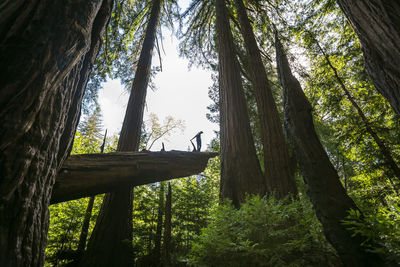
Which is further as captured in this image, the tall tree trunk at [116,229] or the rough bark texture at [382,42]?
the tall tree trunk at [116,229]

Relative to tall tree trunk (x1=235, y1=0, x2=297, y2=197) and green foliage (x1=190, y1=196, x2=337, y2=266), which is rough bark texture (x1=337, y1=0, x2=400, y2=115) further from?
tall tree trunk (x1=235, y1=0, x2=297, y2=197)

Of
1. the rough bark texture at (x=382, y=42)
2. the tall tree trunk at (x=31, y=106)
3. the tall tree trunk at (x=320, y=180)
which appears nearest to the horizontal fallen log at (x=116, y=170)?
the tall tree trunk at (x=31, y=106)

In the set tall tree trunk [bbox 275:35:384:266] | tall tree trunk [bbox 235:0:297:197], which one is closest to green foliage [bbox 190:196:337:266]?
tall tree trunk [bbox 275:35:384:266]

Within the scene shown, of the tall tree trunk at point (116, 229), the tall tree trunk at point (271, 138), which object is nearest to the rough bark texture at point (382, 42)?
the tall tree trunk at point (271, 138)

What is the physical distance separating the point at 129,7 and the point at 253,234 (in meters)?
9.16

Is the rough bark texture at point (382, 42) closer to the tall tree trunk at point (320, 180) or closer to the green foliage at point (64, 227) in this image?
the tall tree trunk at point (320, 180)

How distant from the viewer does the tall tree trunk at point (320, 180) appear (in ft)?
4.49

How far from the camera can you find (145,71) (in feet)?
20.0

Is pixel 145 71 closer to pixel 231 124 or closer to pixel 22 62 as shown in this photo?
pixel 231 124

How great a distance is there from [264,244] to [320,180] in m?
0.80

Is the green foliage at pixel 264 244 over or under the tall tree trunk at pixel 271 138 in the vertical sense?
under

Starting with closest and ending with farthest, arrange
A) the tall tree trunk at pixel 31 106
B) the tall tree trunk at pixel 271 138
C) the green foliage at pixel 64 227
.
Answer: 1. the tall tree trunk at pixel 31 106
2. the tall tree trunk at pixel 271 138
3. the green foliage at pixel 64 227

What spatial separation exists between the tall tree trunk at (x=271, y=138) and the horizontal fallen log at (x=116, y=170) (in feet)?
4.55

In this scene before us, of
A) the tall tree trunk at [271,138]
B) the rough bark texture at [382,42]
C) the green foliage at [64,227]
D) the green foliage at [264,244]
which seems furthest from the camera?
the green foliage at [64,227]
